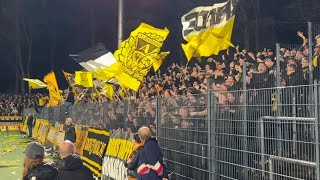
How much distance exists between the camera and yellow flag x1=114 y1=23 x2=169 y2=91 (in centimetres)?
1183

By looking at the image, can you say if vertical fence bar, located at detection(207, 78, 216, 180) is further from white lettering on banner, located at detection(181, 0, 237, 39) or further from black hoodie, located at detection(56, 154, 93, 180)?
white lettering on banner, located at detection(181, 0, 237, 39)

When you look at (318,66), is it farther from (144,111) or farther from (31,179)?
(31,179)

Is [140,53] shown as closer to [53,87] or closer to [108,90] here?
[108,90]

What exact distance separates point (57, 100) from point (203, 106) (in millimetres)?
21639

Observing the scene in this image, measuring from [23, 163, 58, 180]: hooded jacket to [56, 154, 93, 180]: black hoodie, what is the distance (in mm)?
442

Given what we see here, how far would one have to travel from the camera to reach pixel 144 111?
35.7 ft

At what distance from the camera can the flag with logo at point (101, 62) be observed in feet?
42.7

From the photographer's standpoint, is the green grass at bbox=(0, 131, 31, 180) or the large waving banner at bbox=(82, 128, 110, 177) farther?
the green grass at bbox=(0, 131, 31, 180)

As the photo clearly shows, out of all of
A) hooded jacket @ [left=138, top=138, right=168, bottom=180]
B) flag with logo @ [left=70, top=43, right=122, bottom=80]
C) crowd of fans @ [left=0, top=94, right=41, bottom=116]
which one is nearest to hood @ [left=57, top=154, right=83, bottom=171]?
hooded jacket @ [left=138, top=138, right=168, bottom=180]

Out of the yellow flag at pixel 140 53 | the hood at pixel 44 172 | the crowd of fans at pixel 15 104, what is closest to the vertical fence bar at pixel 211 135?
the hood at pixel 44 172

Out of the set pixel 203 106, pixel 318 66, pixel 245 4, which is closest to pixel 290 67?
pixel 318 66

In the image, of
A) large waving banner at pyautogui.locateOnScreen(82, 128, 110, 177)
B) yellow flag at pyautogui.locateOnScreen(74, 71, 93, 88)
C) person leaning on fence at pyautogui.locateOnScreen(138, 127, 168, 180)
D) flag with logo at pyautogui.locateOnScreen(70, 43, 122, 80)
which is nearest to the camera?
person leaning on fence at pyautogui.locateOnScreen(138, 127, 168, 180)

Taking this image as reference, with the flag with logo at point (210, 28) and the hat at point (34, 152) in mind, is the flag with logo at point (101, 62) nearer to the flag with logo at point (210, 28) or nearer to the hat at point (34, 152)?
the flag with logo at point (210, 28)

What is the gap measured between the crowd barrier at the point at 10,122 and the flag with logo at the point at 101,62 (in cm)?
3402
